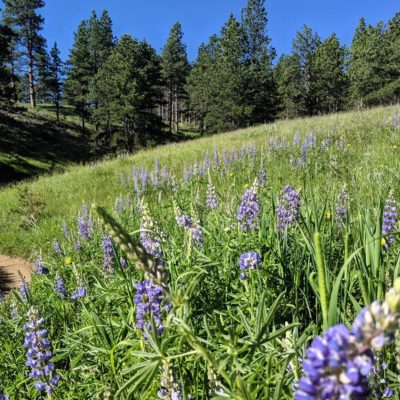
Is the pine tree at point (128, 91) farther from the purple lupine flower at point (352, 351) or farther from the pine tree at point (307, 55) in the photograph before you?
the purple lupine flower at point (352, 351)

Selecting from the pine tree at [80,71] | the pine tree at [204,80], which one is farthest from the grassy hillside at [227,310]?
the pine tree at [80,71]

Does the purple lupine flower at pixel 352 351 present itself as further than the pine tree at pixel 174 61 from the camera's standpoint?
No

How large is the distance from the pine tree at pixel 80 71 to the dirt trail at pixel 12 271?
35.2 metres

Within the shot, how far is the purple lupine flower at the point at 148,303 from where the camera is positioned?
1621 millimetres

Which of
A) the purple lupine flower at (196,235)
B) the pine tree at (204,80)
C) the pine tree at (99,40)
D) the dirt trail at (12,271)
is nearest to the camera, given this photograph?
the purple lupine flower at (196,235)

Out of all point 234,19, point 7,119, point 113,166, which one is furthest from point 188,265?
point 234,19

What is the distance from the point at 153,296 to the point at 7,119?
126 feet

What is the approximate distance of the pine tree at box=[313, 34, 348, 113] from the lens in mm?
45600

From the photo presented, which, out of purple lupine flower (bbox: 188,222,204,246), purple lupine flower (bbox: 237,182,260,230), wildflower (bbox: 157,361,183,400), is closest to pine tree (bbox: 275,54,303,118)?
purple lupine flower (bbox: 237,182,260,230)

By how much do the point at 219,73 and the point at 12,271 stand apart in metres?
34.2

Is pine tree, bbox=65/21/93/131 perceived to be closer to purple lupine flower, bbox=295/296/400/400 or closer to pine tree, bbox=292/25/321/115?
pine tree, bbox=292/25/321/115

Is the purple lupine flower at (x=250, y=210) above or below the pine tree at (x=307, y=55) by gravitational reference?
below

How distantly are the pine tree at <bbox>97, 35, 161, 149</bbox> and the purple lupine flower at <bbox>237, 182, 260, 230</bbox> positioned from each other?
33.2 m

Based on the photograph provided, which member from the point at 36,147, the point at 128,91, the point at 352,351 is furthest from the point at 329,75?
the point at 352,351
